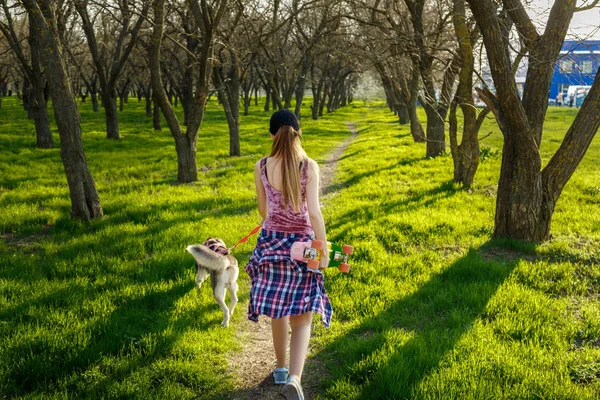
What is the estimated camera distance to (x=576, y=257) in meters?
6.30

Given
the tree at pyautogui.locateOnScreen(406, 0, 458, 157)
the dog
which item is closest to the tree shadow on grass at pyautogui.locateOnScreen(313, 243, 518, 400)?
the dog

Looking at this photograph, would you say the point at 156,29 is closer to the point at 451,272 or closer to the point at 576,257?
the point at 451,272

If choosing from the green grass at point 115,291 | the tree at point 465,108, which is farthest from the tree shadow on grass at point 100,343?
the tree at point 465,108

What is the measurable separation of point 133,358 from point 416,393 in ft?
7.37

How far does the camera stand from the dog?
4.57 m

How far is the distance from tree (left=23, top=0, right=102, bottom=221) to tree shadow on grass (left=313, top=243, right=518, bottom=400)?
17.5ft

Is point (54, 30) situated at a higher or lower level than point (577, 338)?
higher

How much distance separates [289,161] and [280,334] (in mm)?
1319

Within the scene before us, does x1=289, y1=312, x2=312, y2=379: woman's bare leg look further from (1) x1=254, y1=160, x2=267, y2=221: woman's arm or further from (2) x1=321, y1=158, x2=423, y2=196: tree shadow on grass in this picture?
(2) x1=321, y1=158, x2=423, y2=196: tree shadow on grass

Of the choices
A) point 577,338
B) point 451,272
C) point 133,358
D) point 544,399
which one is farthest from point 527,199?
point 133,358

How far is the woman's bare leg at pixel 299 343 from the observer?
11.0 ft

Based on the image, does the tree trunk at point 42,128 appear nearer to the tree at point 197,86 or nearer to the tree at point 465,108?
the tree at point 197,86

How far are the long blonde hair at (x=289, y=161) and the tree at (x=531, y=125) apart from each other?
4.15 metres

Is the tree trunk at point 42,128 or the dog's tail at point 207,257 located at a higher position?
the tree trunk at point 42,128
